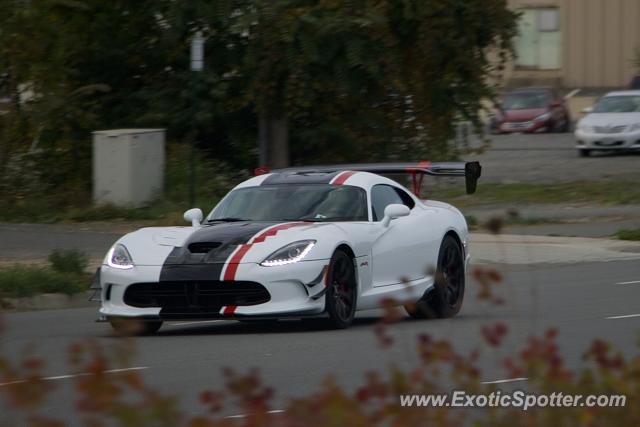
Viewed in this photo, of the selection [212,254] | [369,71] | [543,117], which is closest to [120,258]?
[212,254]

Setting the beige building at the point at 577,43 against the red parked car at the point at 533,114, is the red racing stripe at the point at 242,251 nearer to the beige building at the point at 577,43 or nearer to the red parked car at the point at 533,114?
the red parked car at the point at 533,114

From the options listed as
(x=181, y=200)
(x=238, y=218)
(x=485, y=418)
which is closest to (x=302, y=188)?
(x=238, y=218)

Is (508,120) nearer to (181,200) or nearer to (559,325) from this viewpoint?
(181,200)

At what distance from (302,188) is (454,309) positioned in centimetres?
183

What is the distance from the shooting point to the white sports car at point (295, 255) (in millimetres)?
10742

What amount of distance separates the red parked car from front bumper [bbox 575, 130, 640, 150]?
10554 millimetres

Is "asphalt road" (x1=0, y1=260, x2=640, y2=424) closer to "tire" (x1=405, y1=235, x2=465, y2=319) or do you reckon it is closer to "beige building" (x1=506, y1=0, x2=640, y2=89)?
"tire" (x1=405, y1=235, x2=465, y2=319)

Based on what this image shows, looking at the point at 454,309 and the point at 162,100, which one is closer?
the point at 454,309

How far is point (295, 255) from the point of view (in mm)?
10836

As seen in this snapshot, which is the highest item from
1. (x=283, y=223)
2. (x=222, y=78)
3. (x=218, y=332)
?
(x=222, y=78)

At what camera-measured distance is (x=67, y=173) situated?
25.7 metres

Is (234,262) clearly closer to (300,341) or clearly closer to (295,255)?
(295,255)

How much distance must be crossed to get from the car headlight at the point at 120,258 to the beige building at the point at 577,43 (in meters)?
49.8

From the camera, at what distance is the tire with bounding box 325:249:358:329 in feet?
36.0
